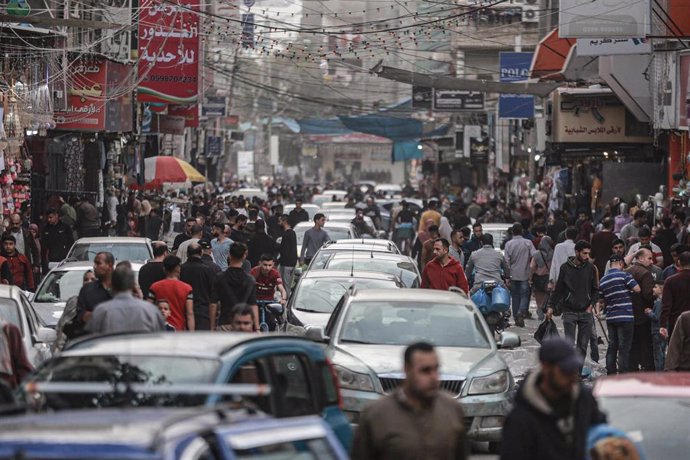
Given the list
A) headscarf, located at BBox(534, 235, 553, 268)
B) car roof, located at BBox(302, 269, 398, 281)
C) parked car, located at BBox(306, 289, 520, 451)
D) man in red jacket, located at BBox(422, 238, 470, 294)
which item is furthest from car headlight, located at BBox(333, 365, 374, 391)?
headscarf, located at BBox(534, 235, 553, 268)

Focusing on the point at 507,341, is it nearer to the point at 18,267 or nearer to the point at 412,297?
the point at 412,297

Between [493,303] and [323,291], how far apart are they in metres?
2.64

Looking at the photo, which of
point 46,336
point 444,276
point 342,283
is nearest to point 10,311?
point 46,336

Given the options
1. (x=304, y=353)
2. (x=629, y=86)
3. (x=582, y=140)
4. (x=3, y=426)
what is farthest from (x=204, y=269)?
(x=582, y=140)

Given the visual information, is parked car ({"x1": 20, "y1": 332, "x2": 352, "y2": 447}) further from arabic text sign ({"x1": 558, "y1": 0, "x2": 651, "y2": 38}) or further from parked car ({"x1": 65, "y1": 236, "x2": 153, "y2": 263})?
arabic text sign ({"x1": 558, "y1": 0, "x2": 651, "y2": 38})

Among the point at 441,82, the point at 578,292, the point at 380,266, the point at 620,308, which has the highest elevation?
the point at 441,82

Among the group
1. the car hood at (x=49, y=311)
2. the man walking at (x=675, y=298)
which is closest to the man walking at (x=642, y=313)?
the man walking at (x=675, y=298)

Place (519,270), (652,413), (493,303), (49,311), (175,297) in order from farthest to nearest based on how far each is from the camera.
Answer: (519,270)
(493,303)
(49,311)
(175,297)
(652,413)

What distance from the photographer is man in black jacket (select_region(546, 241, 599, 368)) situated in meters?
16.7

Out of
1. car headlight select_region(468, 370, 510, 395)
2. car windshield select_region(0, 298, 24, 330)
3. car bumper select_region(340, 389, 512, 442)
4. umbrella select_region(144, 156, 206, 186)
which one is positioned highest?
umbrella select_region(144, 156, 206, 186)

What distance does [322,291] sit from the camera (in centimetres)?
1708

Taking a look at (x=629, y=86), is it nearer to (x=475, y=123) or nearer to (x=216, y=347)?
(x=216, y=347)

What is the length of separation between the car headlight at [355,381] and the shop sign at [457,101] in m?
38.7

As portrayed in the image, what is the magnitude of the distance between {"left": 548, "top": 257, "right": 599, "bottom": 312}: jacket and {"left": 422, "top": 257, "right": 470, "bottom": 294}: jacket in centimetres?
126
